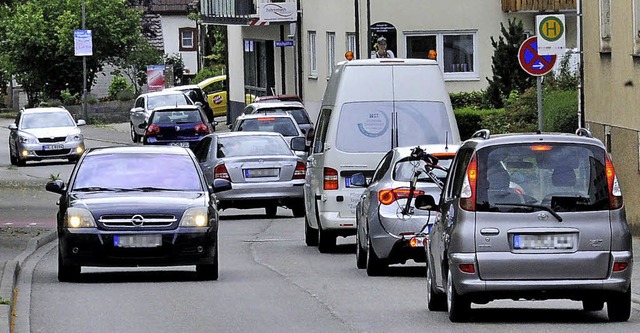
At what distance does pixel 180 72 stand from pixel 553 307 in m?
84.9

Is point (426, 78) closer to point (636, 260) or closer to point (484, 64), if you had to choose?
point (636, 260)

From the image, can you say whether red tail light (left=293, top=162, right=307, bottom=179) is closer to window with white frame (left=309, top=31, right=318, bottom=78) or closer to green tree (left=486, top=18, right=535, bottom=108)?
green tree (left=486, top=18, right=535, bottom=108)

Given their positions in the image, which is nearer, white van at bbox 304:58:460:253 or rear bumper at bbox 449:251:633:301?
rear bumper at bbox 449:251:633:301

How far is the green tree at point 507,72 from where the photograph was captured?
41.6 metres

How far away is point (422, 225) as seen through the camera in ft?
57.0

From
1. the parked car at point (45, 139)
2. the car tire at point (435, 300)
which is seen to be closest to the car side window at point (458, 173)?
the car tire at point (435, 300)

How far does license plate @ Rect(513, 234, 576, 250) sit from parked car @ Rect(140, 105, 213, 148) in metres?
33.6


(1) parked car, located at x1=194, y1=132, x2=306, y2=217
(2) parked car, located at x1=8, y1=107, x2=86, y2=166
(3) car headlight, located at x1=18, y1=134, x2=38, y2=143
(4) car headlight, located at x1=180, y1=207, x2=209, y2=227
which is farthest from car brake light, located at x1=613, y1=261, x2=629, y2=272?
(3) car headlight, located at x1=18, y1=134, x2=38, y2=143

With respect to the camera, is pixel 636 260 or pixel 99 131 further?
pixel 99 131

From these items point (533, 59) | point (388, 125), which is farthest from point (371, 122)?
point (533, 59)

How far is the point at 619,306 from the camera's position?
12.7m

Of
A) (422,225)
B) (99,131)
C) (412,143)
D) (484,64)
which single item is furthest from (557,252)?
(99,131)

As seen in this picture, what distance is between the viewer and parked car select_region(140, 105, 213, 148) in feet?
151

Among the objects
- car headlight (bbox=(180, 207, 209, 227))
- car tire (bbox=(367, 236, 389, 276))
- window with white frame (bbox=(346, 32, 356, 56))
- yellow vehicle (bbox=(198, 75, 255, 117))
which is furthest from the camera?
yellow vehicle (bbox=(198, 75, 255, 117))
